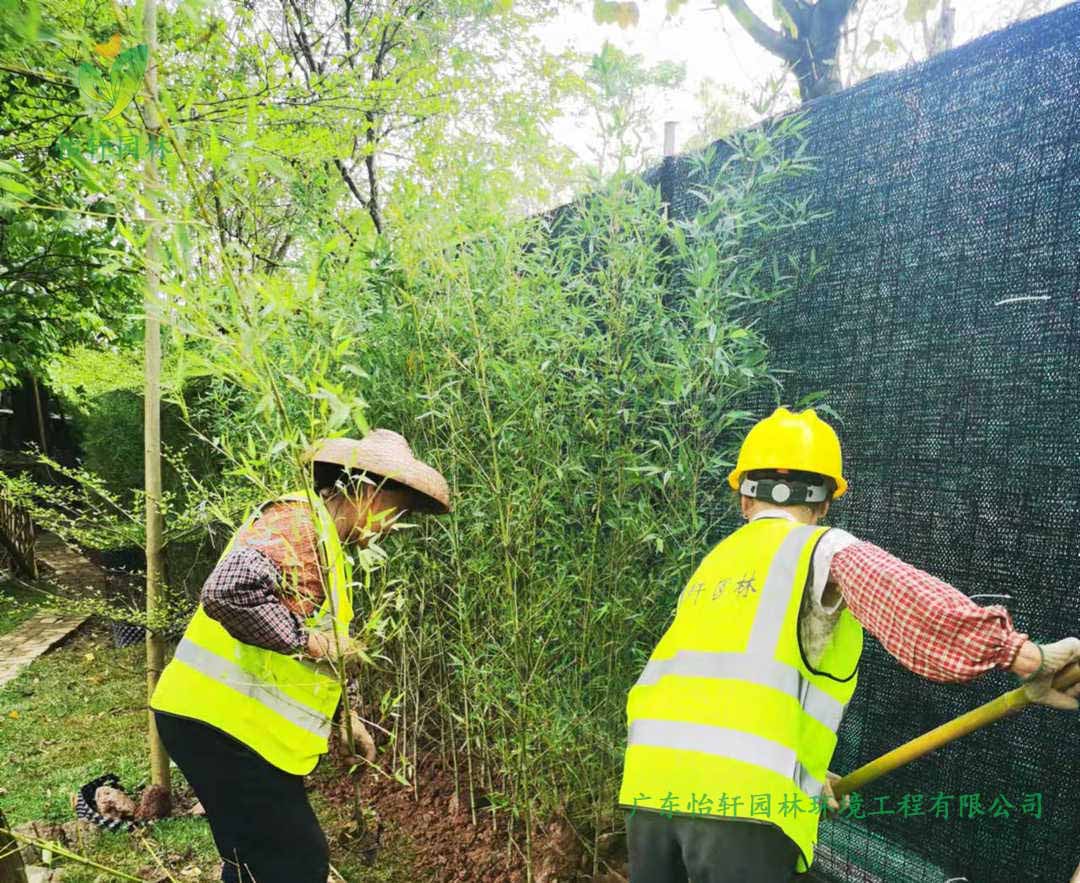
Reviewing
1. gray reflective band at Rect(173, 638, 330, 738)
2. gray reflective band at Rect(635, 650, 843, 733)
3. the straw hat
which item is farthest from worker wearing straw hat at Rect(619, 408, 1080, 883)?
gray reflective band at Rect(173, 638, 330, 738)

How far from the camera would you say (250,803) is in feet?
6.48

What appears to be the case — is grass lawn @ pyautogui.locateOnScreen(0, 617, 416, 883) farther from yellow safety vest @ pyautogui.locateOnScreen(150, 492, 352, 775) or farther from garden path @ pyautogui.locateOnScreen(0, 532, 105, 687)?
yellow safety vest @ pyautogui.locateOnScreen(150, 492, 352, 775)

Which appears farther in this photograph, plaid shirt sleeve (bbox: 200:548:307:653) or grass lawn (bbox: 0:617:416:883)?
grass lawn (bbox: 0:617:416:883)

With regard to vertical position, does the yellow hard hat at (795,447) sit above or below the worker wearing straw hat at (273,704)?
above

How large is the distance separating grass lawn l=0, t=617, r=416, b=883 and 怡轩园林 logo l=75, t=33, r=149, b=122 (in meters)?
2.78

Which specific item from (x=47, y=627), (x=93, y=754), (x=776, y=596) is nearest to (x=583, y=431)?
(x=776, y=596)

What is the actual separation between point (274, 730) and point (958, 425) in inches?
80.8

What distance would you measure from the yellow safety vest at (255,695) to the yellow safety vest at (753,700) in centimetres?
85

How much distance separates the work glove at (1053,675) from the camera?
1222 millimetres

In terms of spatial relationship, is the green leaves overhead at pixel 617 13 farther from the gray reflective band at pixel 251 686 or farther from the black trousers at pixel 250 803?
the black trousers at pixel 250 803

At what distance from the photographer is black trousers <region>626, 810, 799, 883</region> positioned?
58.2 inches

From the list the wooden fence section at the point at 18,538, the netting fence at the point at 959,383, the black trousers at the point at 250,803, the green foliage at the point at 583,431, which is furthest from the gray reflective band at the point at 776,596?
the wooden fence section at the point at 18,538

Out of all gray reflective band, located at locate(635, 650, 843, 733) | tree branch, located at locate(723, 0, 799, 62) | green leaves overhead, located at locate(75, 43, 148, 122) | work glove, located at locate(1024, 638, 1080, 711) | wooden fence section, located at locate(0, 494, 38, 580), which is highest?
tree branch, located at locate(723, 0, 799, 62)

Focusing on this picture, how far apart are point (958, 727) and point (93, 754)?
14.5ft
